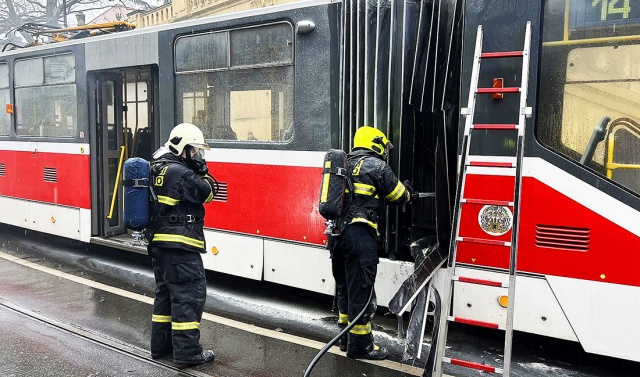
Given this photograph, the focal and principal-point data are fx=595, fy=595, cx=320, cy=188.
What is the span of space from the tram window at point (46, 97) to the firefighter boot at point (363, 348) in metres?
5.39

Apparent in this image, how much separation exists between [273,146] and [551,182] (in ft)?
8.99

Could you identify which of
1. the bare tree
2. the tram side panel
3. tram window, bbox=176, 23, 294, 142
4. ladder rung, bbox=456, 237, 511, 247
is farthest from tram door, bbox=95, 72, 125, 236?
the bare tree

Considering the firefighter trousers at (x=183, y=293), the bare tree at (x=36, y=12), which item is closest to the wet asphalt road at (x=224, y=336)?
the firefighter trousers at (x=183, y=293)

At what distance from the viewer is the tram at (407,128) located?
4.12m

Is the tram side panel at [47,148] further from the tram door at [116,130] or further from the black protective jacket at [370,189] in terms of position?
the black protective jacket at [370,189]

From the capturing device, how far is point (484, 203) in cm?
423

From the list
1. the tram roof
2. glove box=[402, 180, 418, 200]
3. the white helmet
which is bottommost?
glove box=[402, 180, 418, 200]

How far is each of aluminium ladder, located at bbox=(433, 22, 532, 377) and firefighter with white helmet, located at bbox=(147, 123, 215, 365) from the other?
1894mm

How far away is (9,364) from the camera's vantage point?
4617 mm

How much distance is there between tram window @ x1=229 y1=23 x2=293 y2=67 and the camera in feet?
19.0

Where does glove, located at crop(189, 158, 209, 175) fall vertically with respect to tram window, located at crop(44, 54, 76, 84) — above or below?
below

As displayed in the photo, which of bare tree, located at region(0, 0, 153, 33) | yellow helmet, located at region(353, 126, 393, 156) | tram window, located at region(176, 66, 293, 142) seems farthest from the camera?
bare tree, located at region(0, 0, 153, 33)

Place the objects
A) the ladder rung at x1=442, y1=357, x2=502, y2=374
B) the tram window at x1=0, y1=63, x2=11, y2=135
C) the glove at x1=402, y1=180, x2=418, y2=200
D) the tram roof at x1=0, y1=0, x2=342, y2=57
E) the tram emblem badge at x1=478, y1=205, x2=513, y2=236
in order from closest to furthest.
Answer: the ladder rung at x1=442, y1=357, x2=502, y2=374 < the tram emblem badge at x1=478, y1=205, x2=513, y2=236 < the glove at x1=402, y1=180, x2=418, y2=200 < the tram roof at x1=0, y1=0, x2=342, y2=57 < the tram window at x1=0, y1=63, x2=11, y2=135

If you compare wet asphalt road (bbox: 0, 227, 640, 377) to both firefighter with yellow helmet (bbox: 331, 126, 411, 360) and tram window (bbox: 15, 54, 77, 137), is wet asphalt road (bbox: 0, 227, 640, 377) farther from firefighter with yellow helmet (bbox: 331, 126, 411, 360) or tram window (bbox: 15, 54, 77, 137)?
tram window (bbox: 15, 54, 77, 137)
